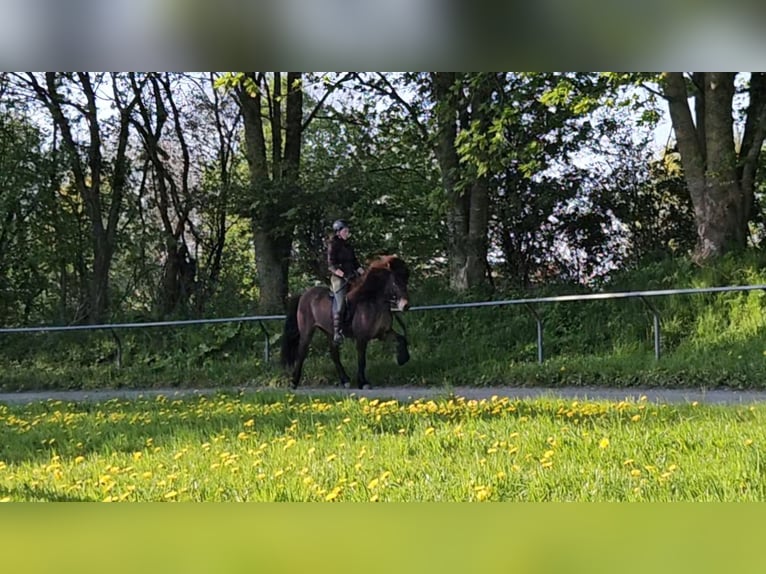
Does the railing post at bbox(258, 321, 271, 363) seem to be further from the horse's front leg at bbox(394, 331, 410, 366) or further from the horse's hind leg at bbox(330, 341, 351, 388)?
the horse's front leg at bbox(394, 331, 410, 366)

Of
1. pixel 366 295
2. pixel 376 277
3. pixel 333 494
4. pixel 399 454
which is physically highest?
pixel 376 277

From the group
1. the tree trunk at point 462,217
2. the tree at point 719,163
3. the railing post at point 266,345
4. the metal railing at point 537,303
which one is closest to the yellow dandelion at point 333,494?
the metal railing at point 537,303

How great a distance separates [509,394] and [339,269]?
320cm

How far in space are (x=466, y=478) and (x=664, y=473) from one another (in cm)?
96

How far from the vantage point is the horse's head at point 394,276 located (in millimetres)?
10414

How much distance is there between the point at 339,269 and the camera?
10.7 meters

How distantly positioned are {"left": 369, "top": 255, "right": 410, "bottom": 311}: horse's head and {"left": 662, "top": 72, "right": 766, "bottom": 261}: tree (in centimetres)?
500

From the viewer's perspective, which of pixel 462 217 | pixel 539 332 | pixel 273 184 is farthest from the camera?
pixel 273 184

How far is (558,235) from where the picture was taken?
16.1m

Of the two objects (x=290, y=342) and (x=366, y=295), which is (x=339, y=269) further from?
(x=290, y=342)

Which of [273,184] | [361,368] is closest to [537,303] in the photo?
[361,368]

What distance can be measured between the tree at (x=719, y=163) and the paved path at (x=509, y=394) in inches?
168

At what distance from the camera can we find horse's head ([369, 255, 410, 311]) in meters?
10.4

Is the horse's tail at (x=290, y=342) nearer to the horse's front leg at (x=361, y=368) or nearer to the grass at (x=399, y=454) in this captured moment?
the horse's front leg at (x=361, y=368)
